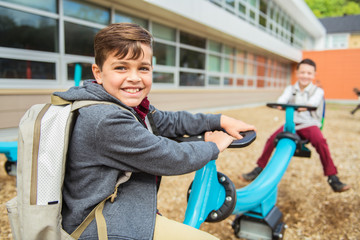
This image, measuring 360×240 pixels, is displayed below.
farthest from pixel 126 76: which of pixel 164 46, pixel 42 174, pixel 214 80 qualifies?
pixel 214 80

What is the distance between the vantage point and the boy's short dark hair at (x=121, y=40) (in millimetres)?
1109

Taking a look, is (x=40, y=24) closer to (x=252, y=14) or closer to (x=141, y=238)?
(x=141, y=238)

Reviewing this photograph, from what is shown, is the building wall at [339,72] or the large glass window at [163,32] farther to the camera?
the building wall at [339,72]

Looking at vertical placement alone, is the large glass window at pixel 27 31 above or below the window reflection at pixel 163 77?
above

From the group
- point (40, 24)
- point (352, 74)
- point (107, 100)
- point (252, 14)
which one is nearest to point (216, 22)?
point (252, 14)

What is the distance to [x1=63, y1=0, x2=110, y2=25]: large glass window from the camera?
5.61 metres

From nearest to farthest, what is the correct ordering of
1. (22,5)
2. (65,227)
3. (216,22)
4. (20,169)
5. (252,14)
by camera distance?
(20,169) → (65,227) → (22,5) → (216,22) → (252,14)

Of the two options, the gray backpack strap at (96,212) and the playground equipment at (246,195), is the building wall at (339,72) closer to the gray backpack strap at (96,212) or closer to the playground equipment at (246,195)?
the playground equipment at (246,195)

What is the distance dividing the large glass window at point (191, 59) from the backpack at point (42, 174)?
322 inches

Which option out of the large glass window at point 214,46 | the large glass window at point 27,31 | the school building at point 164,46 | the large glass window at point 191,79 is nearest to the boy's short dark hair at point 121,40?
the school building at point 164,46

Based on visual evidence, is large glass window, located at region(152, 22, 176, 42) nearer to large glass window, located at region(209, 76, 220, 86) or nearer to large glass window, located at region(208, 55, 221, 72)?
large glass window, located at region(208, 55, 221, 72)

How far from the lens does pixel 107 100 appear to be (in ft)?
3.59

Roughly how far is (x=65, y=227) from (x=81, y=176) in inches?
7.9

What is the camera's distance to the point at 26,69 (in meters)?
5.01
